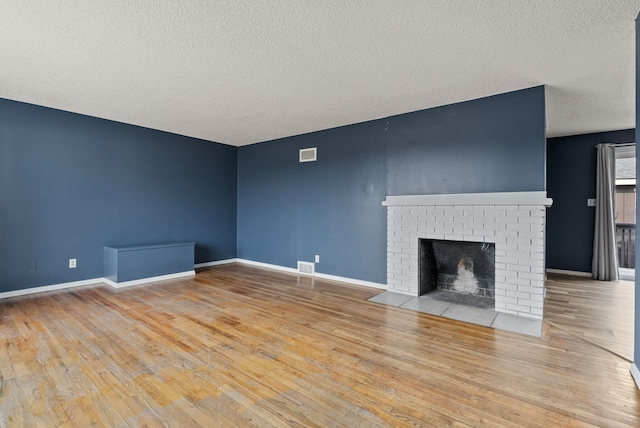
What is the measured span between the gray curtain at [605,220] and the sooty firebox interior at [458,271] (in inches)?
101

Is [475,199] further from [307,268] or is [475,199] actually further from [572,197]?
[572,197]

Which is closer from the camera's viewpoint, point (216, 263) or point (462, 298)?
point (462, 298)

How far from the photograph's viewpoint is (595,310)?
11.0ft

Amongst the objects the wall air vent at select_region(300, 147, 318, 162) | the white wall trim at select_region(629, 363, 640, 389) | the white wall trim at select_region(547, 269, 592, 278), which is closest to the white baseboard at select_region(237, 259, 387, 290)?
the wall air vent at select_region(300, 147, 318, 162)

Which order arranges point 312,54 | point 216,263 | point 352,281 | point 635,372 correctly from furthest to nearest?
point 216,263 → point 352,281 → point 312,54 → point 635,372

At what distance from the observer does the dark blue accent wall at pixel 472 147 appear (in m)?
3.15

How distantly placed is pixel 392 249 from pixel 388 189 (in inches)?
31.6

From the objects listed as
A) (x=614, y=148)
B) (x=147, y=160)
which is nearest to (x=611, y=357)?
(x=614, y=148)

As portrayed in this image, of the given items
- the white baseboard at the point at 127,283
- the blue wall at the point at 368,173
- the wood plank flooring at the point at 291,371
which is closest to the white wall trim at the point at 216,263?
the white baseboard at the point at 127,283

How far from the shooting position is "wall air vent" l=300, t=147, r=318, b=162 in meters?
5.04

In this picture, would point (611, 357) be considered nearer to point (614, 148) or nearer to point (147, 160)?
point (614, 148)

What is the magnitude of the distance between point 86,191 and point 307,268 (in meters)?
3.34

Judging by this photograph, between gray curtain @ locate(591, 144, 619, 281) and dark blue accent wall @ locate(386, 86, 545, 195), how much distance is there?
2.78m

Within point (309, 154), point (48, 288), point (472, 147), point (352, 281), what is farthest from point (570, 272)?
point (48, 288)
